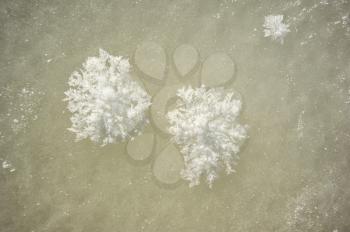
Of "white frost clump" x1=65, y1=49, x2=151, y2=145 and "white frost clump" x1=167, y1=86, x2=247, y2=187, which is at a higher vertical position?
"white frost clump" x1=65, y1=49, x2=151, y2=145

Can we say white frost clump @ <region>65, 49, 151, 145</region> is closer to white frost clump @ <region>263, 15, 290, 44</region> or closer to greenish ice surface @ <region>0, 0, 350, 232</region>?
greenish ice surface @ <region>0, 0, 350, 232</region>

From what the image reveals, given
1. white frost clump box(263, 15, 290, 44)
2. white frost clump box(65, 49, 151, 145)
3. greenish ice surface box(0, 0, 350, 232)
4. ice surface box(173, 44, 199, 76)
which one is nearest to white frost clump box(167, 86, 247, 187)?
greenish ice surface box(0, 0, 350, 232)

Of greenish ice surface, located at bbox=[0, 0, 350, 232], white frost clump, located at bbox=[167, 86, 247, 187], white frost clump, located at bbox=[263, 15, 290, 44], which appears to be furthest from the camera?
white frost clump, located at bbox=[263, 15, 290, 44]

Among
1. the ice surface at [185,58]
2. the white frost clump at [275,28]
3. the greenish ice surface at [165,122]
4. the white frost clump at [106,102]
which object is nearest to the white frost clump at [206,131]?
the greenish ice surface at [165,122]

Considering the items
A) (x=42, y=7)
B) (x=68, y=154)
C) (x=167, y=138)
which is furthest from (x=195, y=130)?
(x=42, y=7)

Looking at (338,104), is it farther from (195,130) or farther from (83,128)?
(83,128)

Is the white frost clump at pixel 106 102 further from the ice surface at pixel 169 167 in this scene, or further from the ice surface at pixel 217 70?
the ice surface at pixel 217 70
